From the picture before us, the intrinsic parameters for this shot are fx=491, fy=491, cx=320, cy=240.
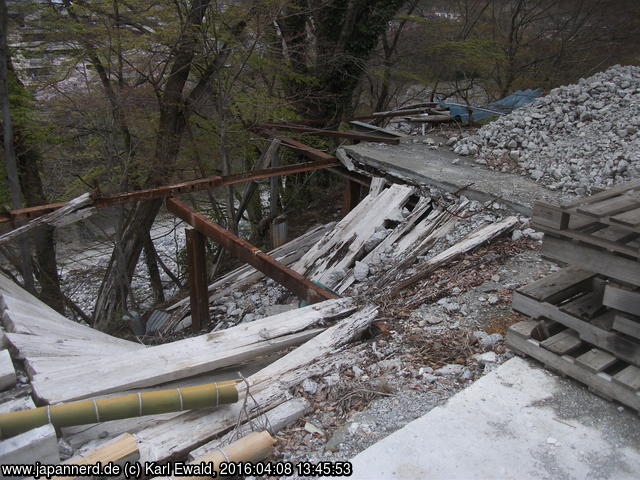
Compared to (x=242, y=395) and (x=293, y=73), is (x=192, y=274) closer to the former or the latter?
(x=242, y=395)

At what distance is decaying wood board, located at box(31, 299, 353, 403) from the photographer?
8.79ft

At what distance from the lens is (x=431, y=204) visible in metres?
6.02

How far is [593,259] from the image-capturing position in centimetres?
267

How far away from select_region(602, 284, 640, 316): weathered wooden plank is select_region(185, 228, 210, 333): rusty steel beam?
410 cm

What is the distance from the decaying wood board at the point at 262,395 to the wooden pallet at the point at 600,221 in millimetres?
1414

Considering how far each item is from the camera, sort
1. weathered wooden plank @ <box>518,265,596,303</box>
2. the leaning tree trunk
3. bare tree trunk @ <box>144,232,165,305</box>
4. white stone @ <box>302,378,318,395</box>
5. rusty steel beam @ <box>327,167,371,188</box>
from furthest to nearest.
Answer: bare tree trunk @ <box>144,232,165,305</box> → the leaning tree trunk → rusty steel beam @ <box>327,167,371,188</box> → weathered wooden plank @ <box>518,265,596,303</box> → white stone @ <box>302,378,318,395</box>

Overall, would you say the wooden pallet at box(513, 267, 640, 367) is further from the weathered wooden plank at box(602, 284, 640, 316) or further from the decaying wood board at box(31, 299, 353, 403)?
the decaying wood board at box(31, 299, 353, 403)

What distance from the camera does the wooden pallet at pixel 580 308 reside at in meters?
2.70

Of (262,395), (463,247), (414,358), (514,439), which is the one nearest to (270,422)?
(262,395)

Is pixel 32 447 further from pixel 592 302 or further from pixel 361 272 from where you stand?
pixel 361 272

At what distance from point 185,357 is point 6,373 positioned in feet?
3.14

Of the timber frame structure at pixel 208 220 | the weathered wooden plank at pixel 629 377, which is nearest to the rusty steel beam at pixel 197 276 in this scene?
the timber frame structure at pixel 208 220

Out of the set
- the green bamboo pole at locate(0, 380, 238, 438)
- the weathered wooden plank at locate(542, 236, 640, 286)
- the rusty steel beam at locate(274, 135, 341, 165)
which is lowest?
the green bamboo pole at locate(0, 380, 238, 438)

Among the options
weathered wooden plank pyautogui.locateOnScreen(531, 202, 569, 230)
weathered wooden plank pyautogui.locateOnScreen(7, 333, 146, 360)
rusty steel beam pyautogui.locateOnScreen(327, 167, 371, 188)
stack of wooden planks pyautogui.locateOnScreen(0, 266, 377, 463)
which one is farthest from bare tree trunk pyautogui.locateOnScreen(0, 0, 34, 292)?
weathered wooden plank pyautogui.locateOnScreen(531, 202, 569, 230)
